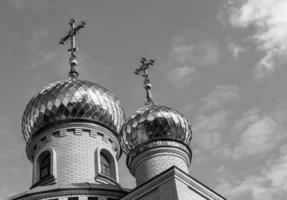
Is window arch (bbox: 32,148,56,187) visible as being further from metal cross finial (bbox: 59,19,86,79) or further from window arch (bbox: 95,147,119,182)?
metal cross finial (bbox: 59,19,86,79)

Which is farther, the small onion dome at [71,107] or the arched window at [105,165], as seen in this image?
the small onion dome at [71,107]

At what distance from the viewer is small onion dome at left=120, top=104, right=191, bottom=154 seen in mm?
12719

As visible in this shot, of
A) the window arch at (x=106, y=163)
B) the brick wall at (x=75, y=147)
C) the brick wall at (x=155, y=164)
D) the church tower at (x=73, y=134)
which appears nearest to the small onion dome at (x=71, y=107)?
the church tower at (x=73, y=134)

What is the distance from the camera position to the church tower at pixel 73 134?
43.1 feet

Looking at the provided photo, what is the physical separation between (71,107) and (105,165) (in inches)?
64.4

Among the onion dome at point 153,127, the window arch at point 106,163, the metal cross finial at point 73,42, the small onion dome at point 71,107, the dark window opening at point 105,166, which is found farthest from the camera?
the metal cross finial at point 73,42

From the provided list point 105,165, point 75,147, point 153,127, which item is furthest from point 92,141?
point 153,127

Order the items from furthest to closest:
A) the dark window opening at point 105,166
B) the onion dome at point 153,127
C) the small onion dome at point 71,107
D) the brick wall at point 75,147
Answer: the small onion dome at point 71,107 < the dark window opening at point 105,166 < the brick wall at point 75,147 < the onion dome at point 153,127

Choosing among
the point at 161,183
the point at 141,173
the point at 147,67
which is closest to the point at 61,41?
the point at 147,67

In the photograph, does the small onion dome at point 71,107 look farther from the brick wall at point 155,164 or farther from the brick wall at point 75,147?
the brick wall at point 155,164

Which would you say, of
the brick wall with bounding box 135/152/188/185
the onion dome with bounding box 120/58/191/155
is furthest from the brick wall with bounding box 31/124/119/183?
the brick wall with bounding box 135/152/188/185

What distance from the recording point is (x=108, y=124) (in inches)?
563

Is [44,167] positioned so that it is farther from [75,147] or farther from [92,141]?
[92,141]

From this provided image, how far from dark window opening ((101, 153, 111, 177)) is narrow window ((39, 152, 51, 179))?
1272 mm
